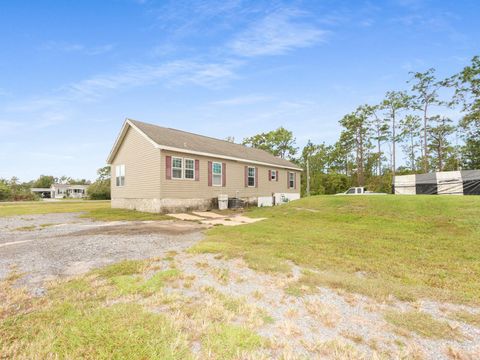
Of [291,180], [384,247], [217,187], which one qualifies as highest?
[291,180]

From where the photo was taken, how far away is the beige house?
1309 centimetres

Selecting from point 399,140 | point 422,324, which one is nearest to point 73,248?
point 422,324

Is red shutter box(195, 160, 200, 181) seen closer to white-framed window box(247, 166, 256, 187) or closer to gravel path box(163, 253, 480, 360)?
white-framed window box(247, 166, 256, 187)

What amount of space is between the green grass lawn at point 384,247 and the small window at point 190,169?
6.76 m

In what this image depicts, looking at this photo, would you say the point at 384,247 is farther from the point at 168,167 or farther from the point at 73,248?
the point at 168,167

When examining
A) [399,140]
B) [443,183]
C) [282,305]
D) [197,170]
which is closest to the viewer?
[282,305]

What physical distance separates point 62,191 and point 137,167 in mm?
64515

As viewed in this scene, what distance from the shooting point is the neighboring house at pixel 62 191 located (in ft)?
199

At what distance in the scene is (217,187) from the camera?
629 inches

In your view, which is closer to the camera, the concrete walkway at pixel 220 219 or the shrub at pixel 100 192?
the concrete walkway at pixel 220 219

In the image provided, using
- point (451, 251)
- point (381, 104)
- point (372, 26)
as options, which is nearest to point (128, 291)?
point (451, 251)

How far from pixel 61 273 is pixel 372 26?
58.8ft

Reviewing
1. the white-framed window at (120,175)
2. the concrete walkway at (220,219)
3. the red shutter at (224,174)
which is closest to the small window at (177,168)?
the concrete walkway at (220,219)

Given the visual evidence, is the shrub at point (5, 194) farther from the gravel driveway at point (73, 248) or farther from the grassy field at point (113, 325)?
the grassy field at point (113, 325)
